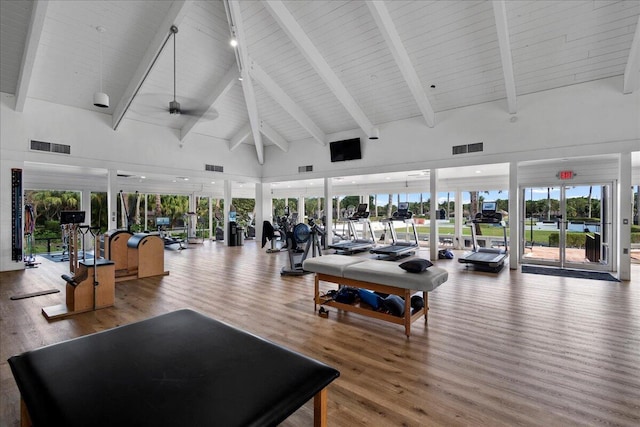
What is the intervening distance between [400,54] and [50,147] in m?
8.58

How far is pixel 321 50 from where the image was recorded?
699 cm

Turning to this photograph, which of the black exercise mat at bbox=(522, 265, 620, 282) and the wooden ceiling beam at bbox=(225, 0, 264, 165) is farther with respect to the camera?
the black exercise mat at bbox=(522, 265, 620, 282)

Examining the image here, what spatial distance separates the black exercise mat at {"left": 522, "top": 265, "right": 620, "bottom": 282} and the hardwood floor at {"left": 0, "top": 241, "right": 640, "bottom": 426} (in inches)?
19.5

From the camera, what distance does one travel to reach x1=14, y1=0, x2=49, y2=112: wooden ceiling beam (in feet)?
16.5

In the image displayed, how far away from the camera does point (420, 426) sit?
1.97 meters

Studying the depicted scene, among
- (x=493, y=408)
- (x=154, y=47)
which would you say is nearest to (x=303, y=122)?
(x=154, y=47)

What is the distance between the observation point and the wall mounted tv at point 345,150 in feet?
32.6

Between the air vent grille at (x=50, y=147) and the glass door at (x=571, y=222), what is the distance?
11919 mm

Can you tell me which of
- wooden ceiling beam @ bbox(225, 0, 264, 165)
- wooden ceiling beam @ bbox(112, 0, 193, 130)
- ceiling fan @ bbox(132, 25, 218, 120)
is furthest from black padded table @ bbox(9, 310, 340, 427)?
wooden ceiling beam @ bbox(112, 0, 193, 130)

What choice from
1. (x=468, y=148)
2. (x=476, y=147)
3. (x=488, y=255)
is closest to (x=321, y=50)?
(x=468, y=148)

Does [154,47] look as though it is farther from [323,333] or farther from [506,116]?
[506,116]

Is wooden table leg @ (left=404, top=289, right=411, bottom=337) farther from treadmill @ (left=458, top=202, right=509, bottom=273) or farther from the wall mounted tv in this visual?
the wall mounted tv

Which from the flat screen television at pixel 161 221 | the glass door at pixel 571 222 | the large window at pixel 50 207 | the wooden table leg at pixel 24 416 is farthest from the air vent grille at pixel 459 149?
the large window at pixel 50 207

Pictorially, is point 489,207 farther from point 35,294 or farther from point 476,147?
point 35,294
